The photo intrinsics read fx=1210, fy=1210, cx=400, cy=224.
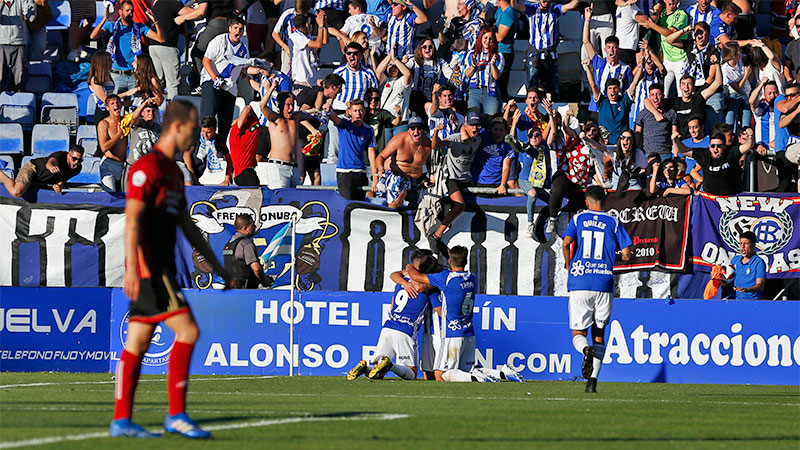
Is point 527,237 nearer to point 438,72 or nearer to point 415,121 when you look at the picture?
point 415,121

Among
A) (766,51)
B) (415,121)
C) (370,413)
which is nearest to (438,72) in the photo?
(415,121)

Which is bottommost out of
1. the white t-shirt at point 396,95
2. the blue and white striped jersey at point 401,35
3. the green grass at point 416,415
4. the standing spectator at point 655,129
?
the green grass at point 416,415

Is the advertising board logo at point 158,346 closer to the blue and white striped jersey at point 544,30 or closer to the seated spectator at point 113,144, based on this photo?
the seated spectator at point 113,144

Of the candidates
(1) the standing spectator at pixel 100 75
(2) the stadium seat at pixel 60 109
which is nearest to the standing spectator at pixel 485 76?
(1) the standing spectator at pixel 100 75

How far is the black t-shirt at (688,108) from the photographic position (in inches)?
773

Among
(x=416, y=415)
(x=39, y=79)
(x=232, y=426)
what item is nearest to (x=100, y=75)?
(x=39, y=79)

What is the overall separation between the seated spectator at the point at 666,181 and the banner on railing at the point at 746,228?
33 cm

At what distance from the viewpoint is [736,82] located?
20906 millimetres

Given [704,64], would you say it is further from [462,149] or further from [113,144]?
[113,144]

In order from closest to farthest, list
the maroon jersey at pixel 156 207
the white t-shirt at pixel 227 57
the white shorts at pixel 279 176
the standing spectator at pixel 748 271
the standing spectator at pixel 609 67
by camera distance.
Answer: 1. the maroon jersey at pixel 156 207
2. the standing spectator at pixel 748 271
3. the white shorts at pixel 279 176
4. the white t-shirt at pixel 227 57
5. the standing spectator at pixel 609 67

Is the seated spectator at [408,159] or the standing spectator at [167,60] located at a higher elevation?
the standing spectator at [167,60]

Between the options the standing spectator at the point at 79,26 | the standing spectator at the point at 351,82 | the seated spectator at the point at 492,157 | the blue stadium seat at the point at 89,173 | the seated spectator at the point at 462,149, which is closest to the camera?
the seated spectator at the point at 462,149

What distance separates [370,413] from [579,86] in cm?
1370

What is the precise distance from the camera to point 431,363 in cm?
1669
